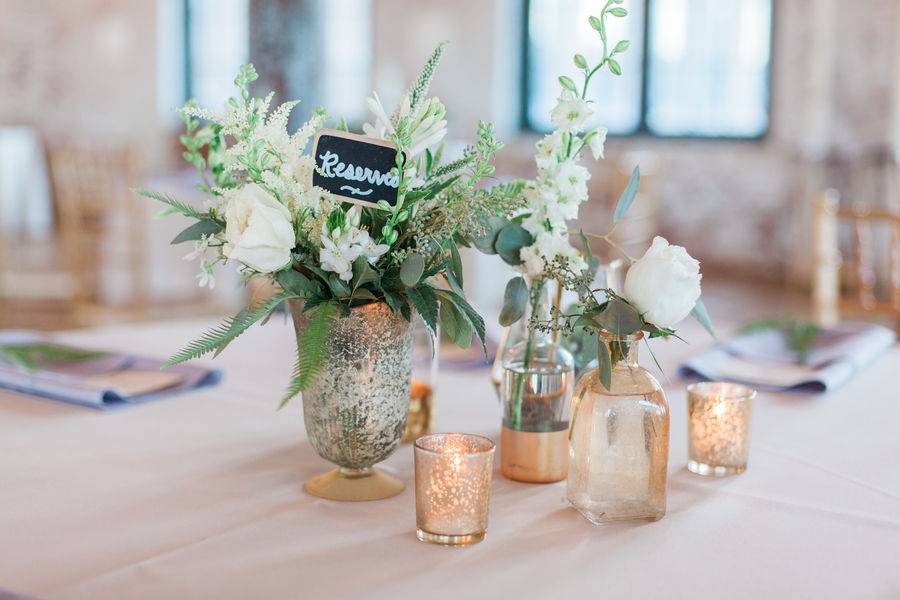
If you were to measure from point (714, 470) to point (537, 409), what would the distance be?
24cm

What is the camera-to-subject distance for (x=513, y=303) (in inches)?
46.9

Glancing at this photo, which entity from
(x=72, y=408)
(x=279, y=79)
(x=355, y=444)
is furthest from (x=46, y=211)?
(x=355, y=444)

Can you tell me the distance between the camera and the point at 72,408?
154 cm

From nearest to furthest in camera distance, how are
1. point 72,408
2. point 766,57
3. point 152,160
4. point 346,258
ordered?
point 346,258 < point 72,408 < point 766,57 < point 152,160

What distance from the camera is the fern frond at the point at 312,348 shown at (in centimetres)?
99

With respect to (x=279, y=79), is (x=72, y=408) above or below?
below

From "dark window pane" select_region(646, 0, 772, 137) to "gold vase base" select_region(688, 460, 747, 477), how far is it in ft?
21.9

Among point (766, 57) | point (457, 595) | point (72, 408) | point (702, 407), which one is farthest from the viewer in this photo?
point (766, 57)

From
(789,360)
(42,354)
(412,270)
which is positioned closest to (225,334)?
(412,270)

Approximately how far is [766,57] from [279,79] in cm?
398

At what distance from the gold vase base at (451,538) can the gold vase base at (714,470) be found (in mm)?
365

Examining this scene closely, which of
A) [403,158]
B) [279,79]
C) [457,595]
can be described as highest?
[279,79]

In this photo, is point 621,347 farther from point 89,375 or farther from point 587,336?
point 89,375

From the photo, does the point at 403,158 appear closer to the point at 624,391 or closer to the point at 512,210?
the point at 512,210
